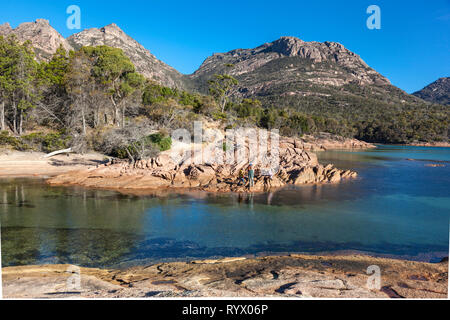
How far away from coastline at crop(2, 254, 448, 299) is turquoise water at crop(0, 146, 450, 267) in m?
1.18

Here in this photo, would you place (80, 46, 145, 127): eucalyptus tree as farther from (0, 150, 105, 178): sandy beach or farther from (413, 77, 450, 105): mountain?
(413, 77, 450, 105): mountain

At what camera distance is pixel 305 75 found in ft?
356

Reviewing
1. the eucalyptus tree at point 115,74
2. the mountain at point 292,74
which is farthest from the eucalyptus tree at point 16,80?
the mountain at point 292,74

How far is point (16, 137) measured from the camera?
19781 mm

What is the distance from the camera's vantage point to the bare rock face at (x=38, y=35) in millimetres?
35094

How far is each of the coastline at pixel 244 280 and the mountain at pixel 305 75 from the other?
82.9 metres

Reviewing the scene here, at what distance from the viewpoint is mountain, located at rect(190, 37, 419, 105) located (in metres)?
95.0

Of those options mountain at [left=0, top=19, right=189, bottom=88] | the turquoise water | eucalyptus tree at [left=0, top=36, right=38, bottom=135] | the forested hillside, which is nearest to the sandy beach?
the forested hillside

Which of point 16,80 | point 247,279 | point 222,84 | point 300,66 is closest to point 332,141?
point 222,84

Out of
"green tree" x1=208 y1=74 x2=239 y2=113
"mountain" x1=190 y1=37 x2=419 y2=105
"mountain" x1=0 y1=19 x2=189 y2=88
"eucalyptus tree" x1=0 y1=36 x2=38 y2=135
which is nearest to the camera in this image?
"eucalyptus tree" x1=0 y1=36 x2=38 y2=135

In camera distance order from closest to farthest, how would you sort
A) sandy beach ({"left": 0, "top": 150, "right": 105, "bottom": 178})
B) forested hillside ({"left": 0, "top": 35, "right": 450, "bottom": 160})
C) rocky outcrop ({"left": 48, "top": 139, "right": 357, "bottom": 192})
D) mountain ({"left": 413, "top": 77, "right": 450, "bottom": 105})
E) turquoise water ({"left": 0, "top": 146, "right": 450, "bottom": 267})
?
1. turquoise water ({"left": 0, "top": 146, "right": 450, "bottom": 267})
2. rocky outcrop ({"left": 48, "top": 139, "right": 357, "bottom": 192})
3. sandy beach ({"left": 0, "top": 150, "right": 105, "bottom": 178})
4. forested hillside ({"left": 0, "top": 35, "right": 450, "bottom": 160})
5. mountain ({"left": 413, "top": 77, "right": 450, "bottom": 105})

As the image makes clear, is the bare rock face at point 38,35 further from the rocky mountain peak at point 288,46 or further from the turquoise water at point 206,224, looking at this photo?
the rocky mountain peak at point 288,46

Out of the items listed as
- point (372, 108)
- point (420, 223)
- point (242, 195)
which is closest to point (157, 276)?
point (242, 195)

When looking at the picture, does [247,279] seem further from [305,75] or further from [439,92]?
[305,75]
